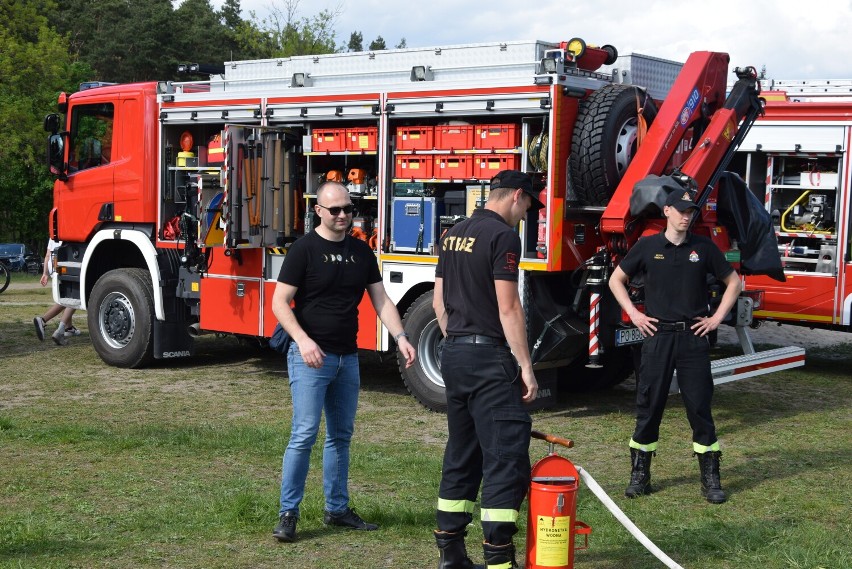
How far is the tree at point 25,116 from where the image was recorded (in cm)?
3325

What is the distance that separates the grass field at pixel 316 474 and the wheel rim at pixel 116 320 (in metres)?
0.35

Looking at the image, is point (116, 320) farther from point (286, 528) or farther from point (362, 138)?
point (286, 528)

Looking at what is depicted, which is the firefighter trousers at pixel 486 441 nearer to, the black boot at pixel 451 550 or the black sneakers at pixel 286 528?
the black boot at pixel 451 550

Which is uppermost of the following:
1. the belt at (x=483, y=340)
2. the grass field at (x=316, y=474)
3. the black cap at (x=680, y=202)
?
the black cap at (x=680, y=202)

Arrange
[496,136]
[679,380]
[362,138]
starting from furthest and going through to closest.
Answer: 1. [362,138]
2. [496,136]
3. [679,380]

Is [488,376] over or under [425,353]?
over

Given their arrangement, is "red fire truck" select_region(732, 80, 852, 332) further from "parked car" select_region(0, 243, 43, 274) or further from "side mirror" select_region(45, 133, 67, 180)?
"parked car" select_region(0, 243, 43, 274)

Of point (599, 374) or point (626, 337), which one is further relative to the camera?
point (599, 374)

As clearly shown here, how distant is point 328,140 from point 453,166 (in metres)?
1.48

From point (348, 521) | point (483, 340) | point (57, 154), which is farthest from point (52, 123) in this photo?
point (483, 340)

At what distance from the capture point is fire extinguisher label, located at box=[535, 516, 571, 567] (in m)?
4.88

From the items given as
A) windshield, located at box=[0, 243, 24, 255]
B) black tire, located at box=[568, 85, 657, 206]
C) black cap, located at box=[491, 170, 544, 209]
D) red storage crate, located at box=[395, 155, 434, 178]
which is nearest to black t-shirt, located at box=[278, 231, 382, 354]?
black cap, located at box=[491, 170, 544, 209]

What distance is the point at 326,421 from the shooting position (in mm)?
5770

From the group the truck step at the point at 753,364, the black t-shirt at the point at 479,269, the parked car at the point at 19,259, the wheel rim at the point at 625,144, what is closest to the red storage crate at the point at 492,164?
the wheel rim at the point at 625,144
